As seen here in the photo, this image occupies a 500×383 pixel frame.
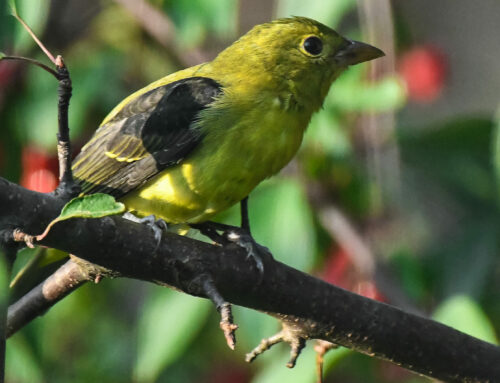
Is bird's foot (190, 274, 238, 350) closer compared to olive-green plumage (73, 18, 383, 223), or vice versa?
bird's foot (190, 274, 238, 350)

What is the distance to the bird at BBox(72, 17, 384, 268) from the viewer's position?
299 centimetres

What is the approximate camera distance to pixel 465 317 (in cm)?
317

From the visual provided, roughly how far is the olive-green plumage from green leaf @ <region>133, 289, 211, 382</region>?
517 mm

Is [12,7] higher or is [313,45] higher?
[12,7]

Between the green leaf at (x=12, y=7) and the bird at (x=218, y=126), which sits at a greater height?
the green leaf at (x=12, y=7)

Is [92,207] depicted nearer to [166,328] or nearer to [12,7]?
[12,7]

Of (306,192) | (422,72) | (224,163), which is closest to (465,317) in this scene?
(306,192)

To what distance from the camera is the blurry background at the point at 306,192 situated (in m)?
3.36

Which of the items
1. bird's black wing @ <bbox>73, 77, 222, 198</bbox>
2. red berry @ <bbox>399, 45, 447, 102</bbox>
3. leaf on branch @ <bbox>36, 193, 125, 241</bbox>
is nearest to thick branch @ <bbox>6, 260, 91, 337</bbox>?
bird's black wing @ <bbox>73, 77, 222, 198</bbox>

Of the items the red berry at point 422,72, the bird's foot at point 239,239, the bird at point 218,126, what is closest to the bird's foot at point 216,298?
the bird's foot at point 239,239

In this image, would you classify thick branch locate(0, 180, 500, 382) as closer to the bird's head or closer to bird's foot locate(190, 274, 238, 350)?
bird's foot locate(190, 274, 238, 350)

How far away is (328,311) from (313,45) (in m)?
1.27

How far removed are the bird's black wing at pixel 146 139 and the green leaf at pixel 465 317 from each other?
1.05m

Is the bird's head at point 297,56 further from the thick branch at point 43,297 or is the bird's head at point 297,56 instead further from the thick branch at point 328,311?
the thick branch at point 43,297
